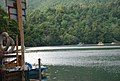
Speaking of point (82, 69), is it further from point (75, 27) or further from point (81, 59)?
point (75, 27)

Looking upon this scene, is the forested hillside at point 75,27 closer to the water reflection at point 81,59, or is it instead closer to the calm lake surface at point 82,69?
the water reflection at point 81,59

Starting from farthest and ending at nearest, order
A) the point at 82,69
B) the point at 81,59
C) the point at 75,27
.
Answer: the point at 75,27 → the point at 81,59 → the point at 82,69

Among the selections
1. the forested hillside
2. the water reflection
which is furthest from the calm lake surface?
the forested hillside

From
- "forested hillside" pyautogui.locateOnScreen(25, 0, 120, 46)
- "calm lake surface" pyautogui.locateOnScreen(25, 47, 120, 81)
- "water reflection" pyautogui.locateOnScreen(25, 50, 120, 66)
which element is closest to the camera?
"calm lake surface" pyautogui.locateOnScreen(25, 47, 120, 81)

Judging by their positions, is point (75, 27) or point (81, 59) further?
point (75, 27)

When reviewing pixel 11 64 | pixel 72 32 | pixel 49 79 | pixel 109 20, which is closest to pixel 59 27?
pixel 72 32

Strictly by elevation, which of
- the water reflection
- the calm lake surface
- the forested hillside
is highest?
the forested hillside

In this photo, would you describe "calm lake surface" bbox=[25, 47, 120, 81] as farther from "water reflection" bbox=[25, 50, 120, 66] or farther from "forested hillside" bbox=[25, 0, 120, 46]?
"forested hillside" bbox=[25, 0, 120, 46]

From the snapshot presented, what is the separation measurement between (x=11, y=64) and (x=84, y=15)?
18078cm

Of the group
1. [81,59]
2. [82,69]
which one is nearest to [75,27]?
[81,59]

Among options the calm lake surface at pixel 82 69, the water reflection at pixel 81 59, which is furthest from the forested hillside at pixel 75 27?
the calm lake surface at pixel 82 69

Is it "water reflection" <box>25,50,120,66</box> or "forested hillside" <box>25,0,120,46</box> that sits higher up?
"forested hillside" <box>25,0,120,46</box>

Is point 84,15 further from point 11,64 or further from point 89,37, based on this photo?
point 11,64

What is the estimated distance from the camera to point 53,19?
629 ft
